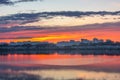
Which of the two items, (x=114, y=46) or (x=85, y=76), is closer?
(x=85, y=76)

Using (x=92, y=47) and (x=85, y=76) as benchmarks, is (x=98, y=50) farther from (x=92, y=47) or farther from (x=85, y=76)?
(x=85, y=76)

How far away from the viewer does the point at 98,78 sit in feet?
129

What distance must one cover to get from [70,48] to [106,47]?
14042mm

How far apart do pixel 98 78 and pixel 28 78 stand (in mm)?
5932

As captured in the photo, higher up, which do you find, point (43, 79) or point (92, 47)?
point (43, 79)

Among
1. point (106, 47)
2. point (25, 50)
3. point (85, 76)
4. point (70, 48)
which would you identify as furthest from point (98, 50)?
point (85, 76)

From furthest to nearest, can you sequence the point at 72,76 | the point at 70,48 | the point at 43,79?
1. the point at 70,48
2. the point at 72,76
3. the point at 43,79

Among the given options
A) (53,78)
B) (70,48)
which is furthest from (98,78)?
(70,48)

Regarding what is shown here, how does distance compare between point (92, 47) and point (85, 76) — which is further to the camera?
point (92, 47)

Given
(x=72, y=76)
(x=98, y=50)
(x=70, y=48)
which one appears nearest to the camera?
(x=72, y=76)

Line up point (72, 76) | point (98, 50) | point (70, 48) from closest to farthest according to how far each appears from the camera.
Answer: point (72, 76)
point (98, 50)
point (70, 48)

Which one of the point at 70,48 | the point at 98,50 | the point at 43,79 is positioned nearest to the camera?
the point at 43,79

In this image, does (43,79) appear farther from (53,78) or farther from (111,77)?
(111,77)

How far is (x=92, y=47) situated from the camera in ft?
477
